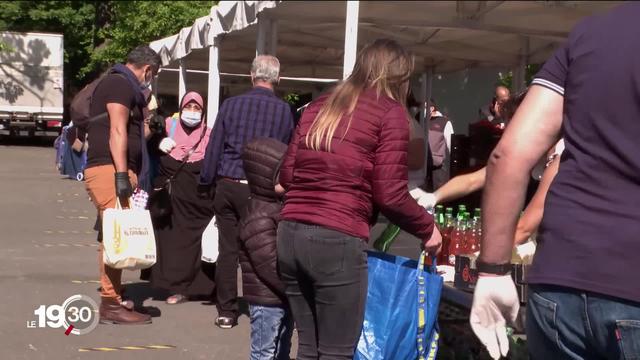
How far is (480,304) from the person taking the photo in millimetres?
2348

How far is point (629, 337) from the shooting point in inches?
76.8

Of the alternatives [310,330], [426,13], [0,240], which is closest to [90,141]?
[426,13]

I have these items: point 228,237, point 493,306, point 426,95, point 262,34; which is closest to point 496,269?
point 493,306

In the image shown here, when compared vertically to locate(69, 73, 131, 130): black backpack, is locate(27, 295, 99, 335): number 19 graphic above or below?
below

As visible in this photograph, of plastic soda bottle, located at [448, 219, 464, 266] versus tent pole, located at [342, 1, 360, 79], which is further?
tent pole, located at [342, 1, 360, 79]

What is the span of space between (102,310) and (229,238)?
1091 mm

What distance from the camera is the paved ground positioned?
5695 mm

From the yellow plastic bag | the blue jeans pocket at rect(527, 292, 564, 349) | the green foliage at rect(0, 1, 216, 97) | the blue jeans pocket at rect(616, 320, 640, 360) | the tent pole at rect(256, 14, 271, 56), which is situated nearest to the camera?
the blue jeans pocket at rect(616, 320, 640, 360)

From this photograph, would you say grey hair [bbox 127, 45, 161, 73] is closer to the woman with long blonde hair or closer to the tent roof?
the tent roof

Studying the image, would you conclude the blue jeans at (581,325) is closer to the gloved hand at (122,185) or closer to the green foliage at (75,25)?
the gloved hand at (122,185)

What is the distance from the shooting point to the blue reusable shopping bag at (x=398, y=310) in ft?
11.8

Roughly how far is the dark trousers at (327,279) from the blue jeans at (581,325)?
1.39m

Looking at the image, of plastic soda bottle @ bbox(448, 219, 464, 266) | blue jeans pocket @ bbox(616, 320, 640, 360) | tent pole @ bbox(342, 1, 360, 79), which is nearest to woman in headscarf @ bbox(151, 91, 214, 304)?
tent pole @ bbox(342, 1, 360, 79)

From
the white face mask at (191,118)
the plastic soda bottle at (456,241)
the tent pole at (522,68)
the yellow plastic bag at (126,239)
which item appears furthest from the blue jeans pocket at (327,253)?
the tent pole at (522,68)
